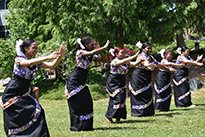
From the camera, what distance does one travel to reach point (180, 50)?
11445 millimetres

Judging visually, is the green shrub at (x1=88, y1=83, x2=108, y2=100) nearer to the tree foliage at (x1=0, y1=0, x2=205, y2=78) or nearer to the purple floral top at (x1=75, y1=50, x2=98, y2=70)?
the tree foliage at (x1=0, y1=0, x2=205, y2=78)

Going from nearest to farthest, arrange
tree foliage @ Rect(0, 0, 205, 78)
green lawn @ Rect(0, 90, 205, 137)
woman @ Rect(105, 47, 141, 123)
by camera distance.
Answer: green lawn @ Rect(0, 90, 205, 137) < woman @ Rect(105, 47, 141, 123) < tree foliage @ Rect(0, 0, 205, 78)

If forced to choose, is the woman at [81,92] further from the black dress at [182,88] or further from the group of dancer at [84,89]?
the black dress at [182,88]

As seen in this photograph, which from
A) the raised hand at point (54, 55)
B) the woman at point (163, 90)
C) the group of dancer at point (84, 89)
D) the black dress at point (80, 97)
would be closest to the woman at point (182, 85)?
the group of dancer at point (84, 89)

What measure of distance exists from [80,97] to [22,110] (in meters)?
2.03

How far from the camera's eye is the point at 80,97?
23.1 feet

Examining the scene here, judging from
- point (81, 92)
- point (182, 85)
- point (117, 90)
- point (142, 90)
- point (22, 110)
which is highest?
point (22, 110)

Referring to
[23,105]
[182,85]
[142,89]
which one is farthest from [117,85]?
[182,85]

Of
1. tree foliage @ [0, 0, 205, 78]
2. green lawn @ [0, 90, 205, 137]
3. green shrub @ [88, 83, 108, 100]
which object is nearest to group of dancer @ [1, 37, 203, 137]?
green lawn @ [0, 90, 205, 137]

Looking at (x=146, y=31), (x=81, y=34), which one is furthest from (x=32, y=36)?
(x=146, y=31)

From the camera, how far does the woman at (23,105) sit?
5.14 metres

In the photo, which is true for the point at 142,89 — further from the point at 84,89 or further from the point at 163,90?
the point at 84,89

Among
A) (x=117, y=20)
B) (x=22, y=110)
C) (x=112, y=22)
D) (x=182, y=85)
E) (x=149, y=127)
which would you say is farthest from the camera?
(x=112, y=22)

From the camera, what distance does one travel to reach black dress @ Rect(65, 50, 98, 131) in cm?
704
